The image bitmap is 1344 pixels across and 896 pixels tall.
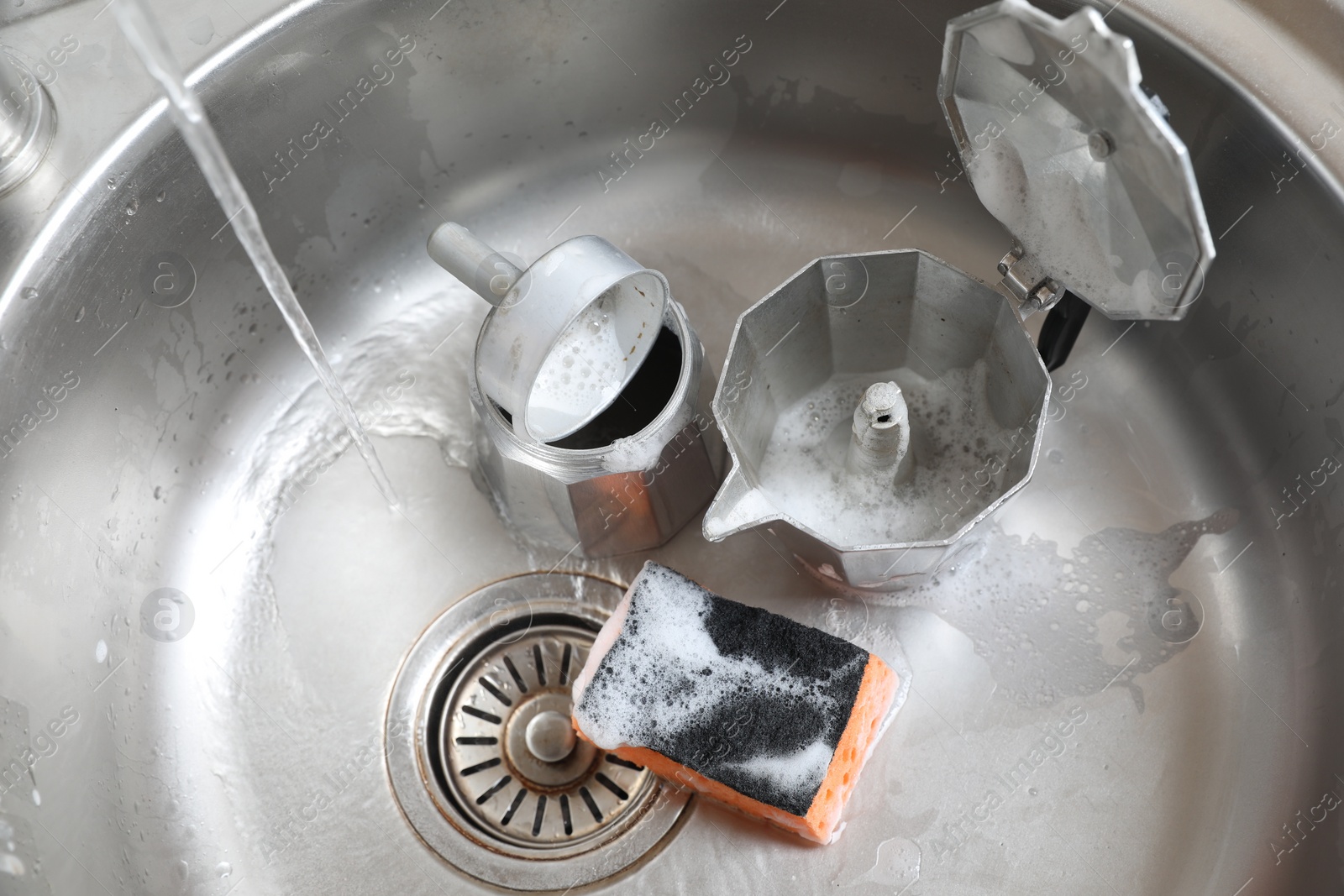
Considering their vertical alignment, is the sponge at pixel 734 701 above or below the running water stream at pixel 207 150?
below

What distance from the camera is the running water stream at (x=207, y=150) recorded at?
1.80ft

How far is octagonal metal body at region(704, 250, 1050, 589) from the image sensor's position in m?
0.58

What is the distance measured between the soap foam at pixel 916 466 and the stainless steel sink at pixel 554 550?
0.13 feet

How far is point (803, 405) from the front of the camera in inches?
27.7

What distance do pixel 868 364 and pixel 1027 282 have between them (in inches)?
5.8

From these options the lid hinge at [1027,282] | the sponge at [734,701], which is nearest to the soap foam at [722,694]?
the sponge at [734,701]

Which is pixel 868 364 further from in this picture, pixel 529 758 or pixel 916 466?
pixel 529 758

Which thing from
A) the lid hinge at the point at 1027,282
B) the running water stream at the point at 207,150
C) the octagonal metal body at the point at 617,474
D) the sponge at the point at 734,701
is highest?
the running water stream at the point at 207,150

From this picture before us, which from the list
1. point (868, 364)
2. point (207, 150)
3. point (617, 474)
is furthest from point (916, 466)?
point (207, 150)

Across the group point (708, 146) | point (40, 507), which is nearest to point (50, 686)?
point (40, 507)

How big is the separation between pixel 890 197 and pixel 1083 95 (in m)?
0.28

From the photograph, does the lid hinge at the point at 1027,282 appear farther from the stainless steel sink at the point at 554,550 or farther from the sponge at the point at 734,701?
the sponge at the point at 734,701

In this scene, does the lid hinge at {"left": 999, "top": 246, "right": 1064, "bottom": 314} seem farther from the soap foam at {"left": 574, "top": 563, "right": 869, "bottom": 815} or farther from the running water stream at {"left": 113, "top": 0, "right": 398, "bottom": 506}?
the running water stream at {"left": 113, "top": 0, "right": 398, "bottom": 506}

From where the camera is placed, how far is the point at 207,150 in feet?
1.94
